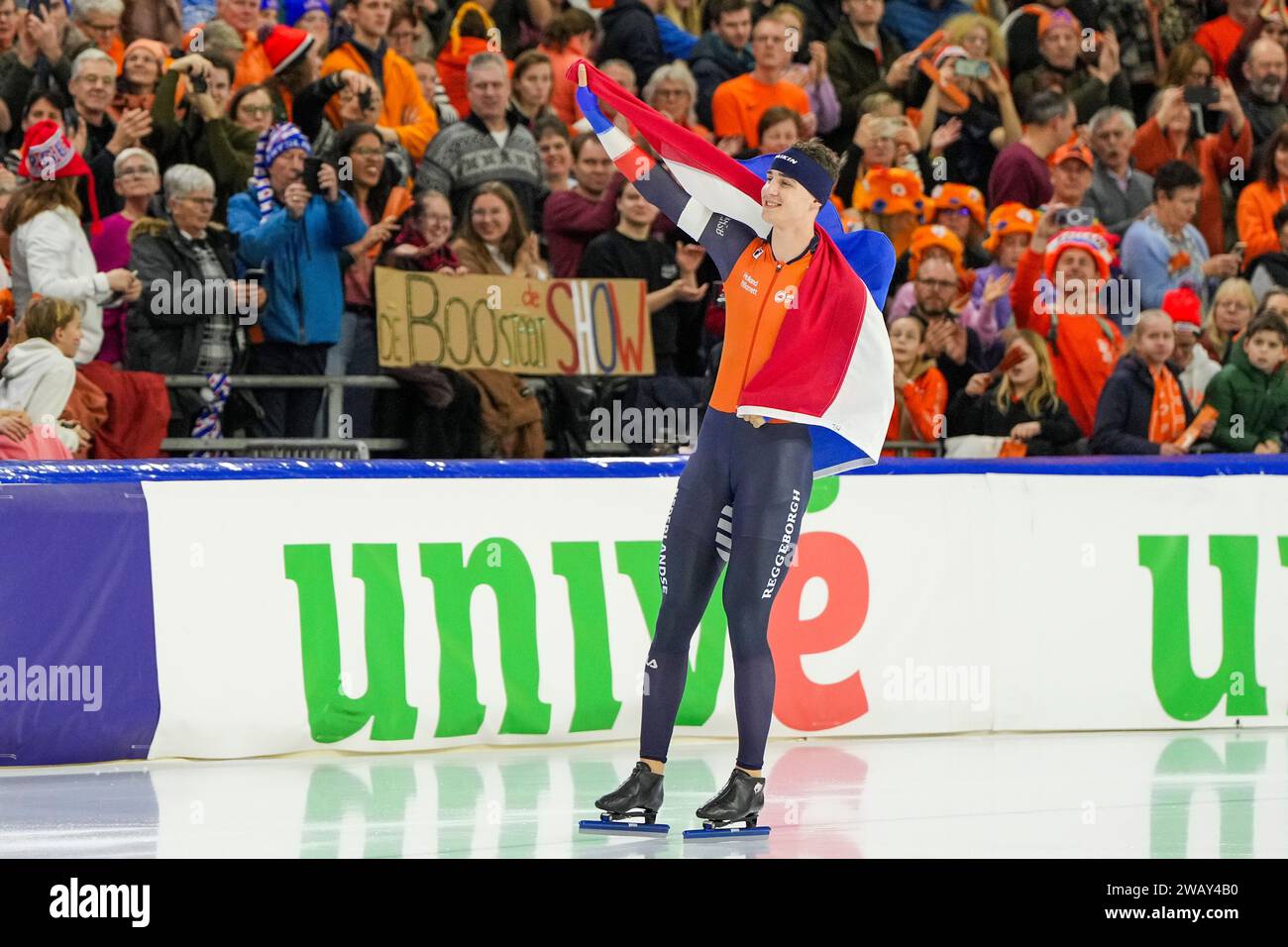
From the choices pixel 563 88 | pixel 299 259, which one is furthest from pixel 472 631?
pixel 563 88

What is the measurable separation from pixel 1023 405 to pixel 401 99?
4242 millimetres

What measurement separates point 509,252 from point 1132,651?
4.16 metres

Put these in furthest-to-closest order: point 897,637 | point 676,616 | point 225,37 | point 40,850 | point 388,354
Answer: point 225,37
point 388,354
point 897,637
point 676,616
point 40,850

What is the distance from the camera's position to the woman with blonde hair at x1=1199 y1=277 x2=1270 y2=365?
1308 cm

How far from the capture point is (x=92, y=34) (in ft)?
37.9

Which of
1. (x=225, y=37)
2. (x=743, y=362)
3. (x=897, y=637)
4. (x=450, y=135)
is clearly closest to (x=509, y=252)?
(x=450, y=135)

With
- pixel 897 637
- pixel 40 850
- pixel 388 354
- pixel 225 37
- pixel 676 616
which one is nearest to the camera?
pixel 40 850

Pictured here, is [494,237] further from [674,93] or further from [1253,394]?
[1253,394]

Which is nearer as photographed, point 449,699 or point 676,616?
point 676,616

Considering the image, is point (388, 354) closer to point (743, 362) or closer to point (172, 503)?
point (172, 503)

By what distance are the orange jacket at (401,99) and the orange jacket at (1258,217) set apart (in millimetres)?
5924

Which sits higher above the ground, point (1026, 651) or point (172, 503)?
point (172, 503)

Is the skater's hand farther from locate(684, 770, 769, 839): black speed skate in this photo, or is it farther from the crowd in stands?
the crowd in stands

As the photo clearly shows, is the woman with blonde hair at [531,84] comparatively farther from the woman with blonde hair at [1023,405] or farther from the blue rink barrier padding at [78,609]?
the blue rink barrier padding at [78,609]
